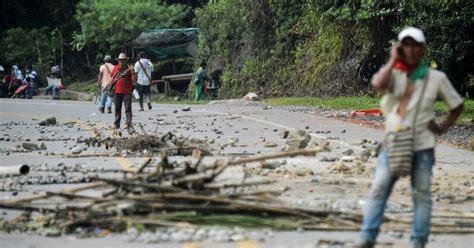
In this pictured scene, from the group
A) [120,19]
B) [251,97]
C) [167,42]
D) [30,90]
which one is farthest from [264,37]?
[30,90]

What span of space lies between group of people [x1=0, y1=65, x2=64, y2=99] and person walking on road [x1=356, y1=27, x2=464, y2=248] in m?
39.4

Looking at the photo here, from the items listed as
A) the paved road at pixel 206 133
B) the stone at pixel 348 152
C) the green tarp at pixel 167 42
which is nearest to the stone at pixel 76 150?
the paved road at pixel 206 133

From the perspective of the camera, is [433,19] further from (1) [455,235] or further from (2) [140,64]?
(1) [455,235]

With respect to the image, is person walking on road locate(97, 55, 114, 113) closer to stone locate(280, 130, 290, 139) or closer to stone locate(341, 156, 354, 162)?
stone locate(280, 130, 290, 139)

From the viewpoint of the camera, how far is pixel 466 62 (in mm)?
29078

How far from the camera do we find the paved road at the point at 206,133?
8.45 metres

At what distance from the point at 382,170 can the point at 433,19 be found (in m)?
19.2

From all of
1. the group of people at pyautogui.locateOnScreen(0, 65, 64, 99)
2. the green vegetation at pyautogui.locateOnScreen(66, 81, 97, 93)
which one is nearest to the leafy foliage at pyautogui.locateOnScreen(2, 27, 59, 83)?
the green vegetation at pyautogui.locateOnScreen(66, 81, 97, 93)

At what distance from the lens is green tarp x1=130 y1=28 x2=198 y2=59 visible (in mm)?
48188

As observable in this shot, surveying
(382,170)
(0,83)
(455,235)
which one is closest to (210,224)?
(382,170)

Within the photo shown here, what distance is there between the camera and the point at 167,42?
48344 mm

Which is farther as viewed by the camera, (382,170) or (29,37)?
(29,37)

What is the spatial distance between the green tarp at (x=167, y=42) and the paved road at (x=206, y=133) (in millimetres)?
13150

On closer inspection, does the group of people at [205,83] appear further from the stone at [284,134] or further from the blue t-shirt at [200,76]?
the stone at [284,134]
